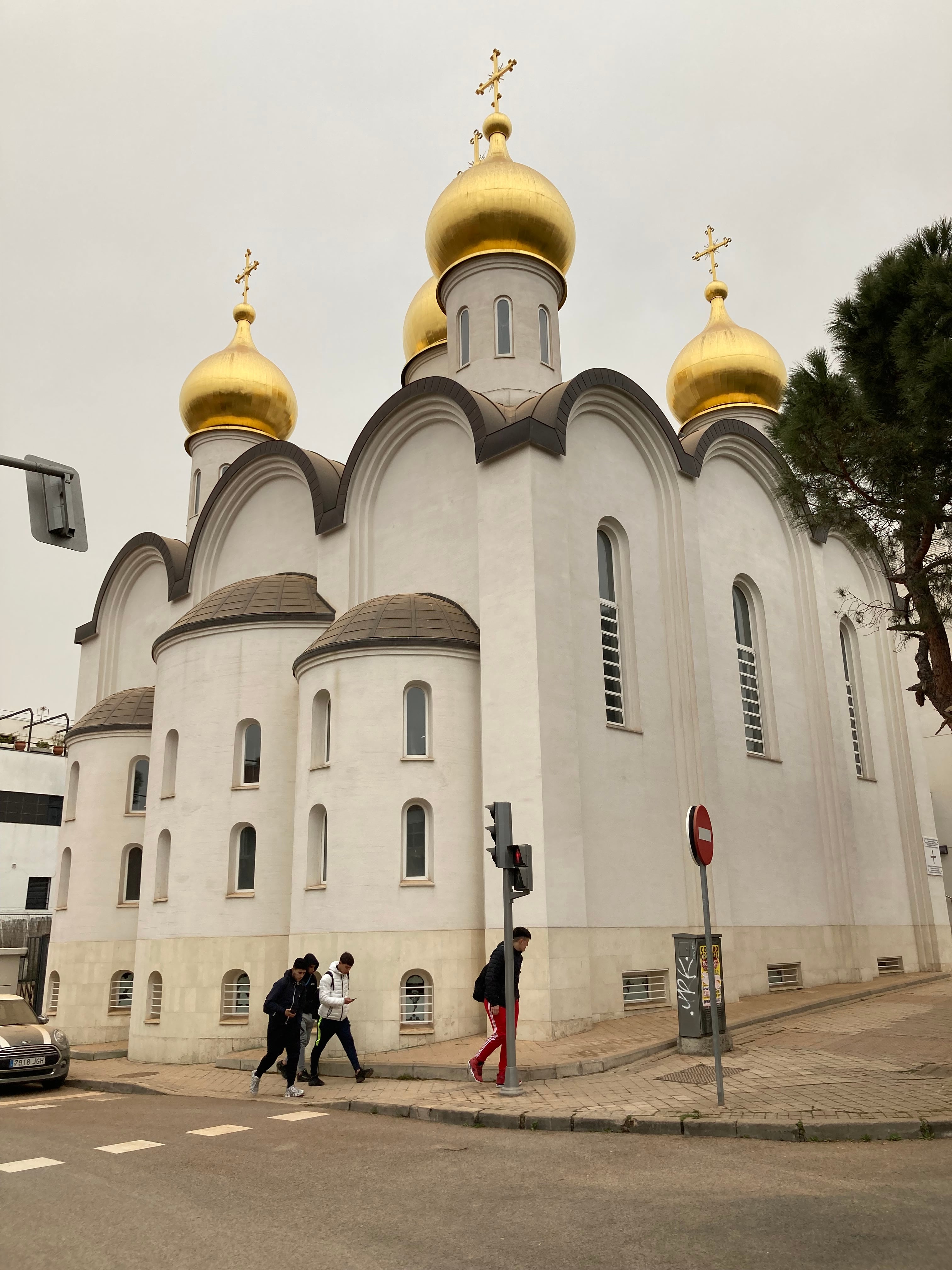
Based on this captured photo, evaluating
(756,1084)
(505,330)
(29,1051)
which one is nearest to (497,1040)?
(756,1084)

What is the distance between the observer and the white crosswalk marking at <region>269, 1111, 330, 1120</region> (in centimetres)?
870

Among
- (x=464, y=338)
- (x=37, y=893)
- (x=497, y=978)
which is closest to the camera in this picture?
(x=497, y=978)

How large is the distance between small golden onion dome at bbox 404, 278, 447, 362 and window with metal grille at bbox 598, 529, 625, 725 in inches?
343

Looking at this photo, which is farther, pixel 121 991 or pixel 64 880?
pixel 64 880

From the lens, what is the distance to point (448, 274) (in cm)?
1978

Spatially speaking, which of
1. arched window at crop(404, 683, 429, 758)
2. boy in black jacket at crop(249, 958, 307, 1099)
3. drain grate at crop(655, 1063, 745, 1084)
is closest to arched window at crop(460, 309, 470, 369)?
arched window at crop(404, 683, 429, 758)

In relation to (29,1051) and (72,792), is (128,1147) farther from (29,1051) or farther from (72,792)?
(72,792)

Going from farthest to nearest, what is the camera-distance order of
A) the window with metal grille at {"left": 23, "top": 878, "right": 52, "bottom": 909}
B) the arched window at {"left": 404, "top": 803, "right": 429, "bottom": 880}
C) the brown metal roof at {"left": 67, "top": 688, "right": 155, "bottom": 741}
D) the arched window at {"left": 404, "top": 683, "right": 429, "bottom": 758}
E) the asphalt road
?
the window with metal grille at {"left": 23, "top": 878, "right": 52, "bottom": 909} < the brown metal roof at {"left": 67, "top": 688, "right": 155, "bottom": 741} < the arched window at {"left": 404, "top": 683, "right": 429, "bottom": 758} < the arched window at {"left": 404, "top": 803, "right": 429, "bottom": 880} < the asphalt road

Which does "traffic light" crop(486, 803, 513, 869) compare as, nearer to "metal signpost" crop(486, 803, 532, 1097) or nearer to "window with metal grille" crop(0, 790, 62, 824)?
"metal signpost" crop(486, 803, 532, 1097)

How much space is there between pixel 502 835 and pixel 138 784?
10325 mm

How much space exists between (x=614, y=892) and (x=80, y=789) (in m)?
9.44

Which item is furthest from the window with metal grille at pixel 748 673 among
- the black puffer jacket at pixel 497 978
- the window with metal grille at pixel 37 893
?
the window with metal grille at pixel 37 893

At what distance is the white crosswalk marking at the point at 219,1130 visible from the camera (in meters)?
7.78

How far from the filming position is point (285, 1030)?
10.1 m
